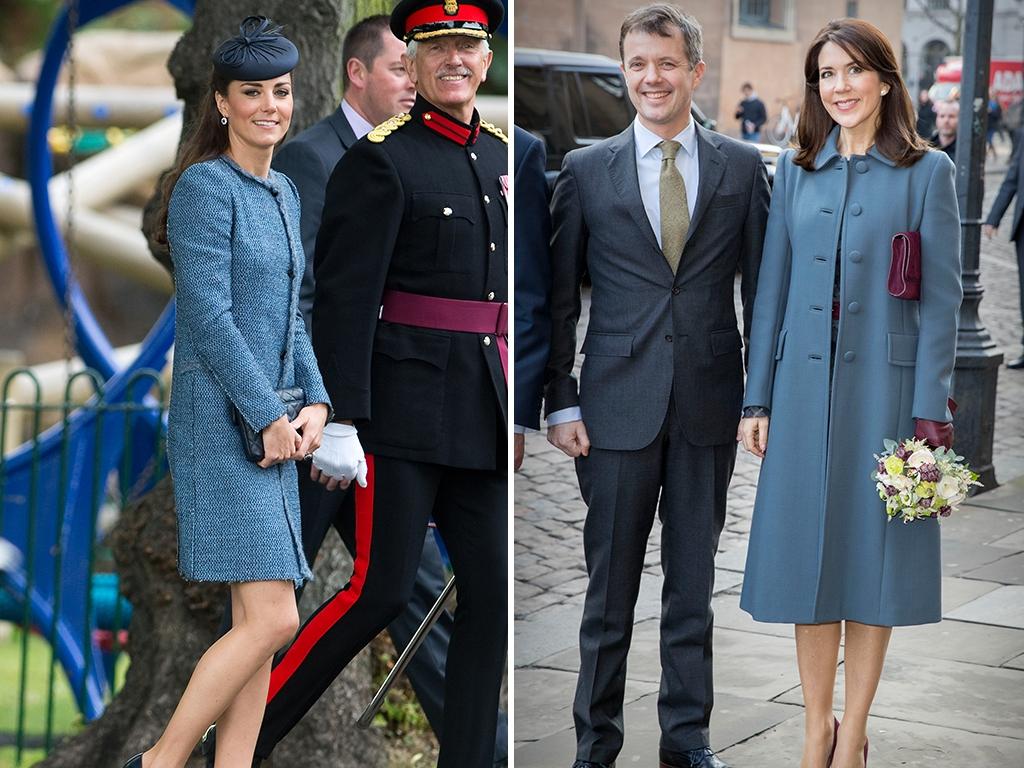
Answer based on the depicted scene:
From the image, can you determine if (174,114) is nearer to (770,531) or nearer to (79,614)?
(79,614)

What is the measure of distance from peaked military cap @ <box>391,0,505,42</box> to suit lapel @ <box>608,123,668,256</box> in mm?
366

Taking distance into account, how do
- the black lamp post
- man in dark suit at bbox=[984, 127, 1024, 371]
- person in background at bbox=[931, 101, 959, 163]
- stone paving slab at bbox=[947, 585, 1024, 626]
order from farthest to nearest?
man in dark suit at bbox=[984, 127, 1024, 371], person in background at bbox=[931, 101, 959, 163], the black lamp post, stone paving slab at bbox=[947, 585, 1024, 626]

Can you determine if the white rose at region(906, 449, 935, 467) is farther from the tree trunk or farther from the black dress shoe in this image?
the tree trunk

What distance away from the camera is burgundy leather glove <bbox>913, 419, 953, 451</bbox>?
11.1 feet

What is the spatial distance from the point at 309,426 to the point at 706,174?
1.00 metres

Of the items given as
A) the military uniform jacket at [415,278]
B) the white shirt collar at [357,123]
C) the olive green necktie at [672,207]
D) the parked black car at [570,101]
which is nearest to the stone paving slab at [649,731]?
the military uniform jacket at [415,278]

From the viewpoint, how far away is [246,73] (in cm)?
319

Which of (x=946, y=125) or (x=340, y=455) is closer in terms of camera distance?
(x=340, y=455)

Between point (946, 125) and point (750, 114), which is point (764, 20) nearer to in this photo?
point (750, 114)

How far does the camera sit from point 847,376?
3.47 m

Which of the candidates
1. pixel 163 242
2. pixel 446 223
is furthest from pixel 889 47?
pixel 163 242

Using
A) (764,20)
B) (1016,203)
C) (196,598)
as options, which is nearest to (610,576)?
(764,20)

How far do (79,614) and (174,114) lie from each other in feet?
11.0

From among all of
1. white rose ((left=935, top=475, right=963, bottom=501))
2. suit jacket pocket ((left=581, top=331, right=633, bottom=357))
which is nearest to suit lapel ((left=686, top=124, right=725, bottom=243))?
suit jacket pocket ((left=581, top=331, right=633, bottom=357))
